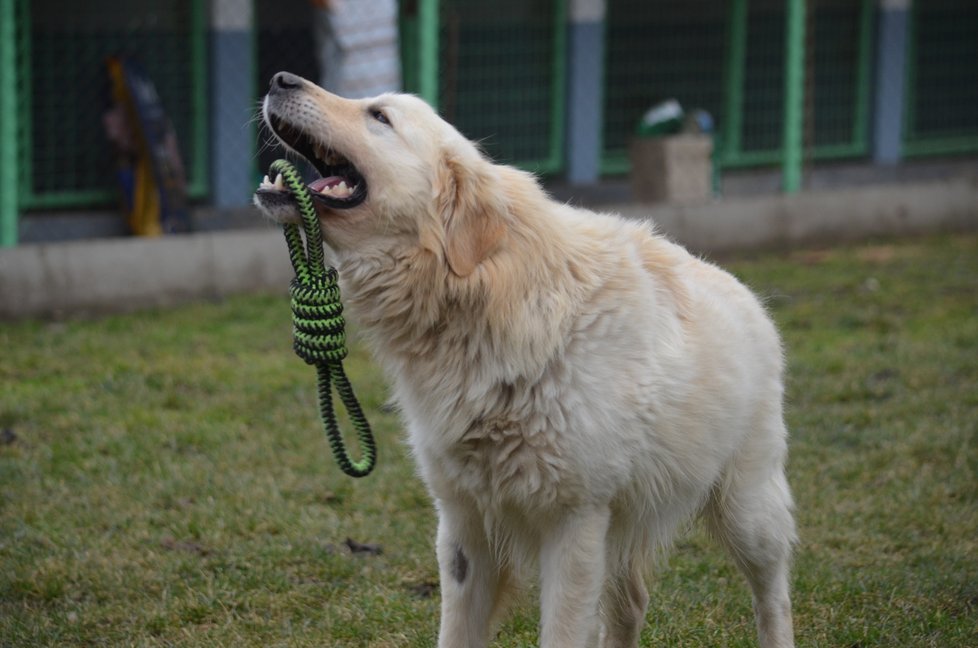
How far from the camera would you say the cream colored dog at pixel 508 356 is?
11.0ft

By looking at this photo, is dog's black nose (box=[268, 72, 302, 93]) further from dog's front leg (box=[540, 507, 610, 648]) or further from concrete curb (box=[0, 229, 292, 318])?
concrete curb (box=[0, 229, 292, 318])

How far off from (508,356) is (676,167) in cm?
831

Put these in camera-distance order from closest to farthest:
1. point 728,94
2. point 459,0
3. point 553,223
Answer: point 553,223
point 459,0
point 728,94

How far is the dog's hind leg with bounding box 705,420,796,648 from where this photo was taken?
3820 mm

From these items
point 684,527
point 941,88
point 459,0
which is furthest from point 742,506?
point 941,88

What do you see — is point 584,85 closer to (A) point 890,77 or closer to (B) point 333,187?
(A) point 890,77

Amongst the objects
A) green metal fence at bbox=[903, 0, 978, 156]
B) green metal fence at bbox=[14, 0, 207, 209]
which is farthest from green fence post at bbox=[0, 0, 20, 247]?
green metal fence at bbox=[903, 0, 978, 156]

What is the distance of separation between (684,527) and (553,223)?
3.64 ft

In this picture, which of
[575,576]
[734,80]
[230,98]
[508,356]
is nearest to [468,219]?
[508,356]

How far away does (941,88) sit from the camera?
14.9 meters

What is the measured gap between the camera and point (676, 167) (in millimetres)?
11367

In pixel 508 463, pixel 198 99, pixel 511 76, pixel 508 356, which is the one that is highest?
pixel 511 76

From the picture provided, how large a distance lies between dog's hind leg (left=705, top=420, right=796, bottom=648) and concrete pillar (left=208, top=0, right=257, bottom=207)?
25.2 feet

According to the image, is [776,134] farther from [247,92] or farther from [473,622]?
[473,622]
